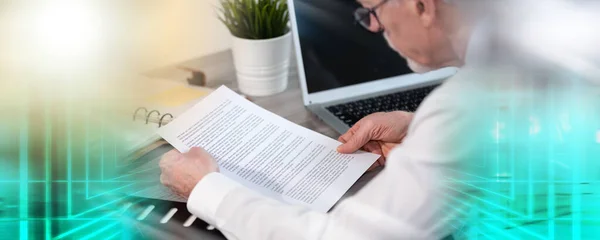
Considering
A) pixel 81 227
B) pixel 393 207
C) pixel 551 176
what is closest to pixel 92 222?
pixel 81 227

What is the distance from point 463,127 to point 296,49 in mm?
294

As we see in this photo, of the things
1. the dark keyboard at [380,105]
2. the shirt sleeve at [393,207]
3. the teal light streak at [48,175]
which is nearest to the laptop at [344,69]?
the dark keyboard at [380,105]

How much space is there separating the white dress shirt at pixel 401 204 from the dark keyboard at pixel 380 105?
184 mm

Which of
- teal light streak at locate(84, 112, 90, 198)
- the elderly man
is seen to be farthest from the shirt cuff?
teal light streak at locate(84, 112, 90, 198)

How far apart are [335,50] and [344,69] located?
28 millimetres

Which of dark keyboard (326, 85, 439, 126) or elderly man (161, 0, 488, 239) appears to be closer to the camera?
elderly man (161, 0, 488, 239)

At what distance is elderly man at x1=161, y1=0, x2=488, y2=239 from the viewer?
530 millimetres

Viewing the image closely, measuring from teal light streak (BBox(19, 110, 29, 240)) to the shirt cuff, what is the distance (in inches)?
6.1

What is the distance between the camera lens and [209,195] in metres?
→ 0.60

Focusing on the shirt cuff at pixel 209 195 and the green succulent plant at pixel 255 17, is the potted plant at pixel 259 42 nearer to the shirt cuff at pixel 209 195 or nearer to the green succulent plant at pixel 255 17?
the green succulent plant at pixel 255 17

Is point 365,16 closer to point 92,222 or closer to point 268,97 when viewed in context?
point 268,97

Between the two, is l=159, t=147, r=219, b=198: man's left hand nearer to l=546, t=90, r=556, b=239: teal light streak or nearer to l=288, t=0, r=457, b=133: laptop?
l=288, t=0, r=457, b=133: laptop

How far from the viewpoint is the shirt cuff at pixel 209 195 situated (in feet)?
1.94

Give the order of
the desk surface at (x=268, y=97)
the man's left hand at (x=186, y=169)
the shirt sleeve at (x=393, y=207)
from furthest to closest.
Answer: the desk surface at (x=268, y=97)
the man's left hand at (x=186, y=169)
the shirt sleeve at (x=393, y=207)
